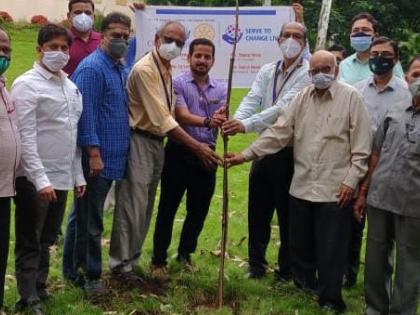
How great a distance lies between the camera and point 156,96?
5.41 m

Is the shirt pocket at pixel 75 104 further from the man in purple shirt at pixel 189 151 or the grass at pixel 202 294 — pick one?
the grass at pixel 202 294

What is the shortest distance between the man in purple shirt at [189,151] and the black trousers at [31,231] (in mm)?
1247

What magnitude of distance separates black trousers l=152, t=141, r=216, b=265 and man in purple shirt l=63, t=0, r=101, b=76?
1257mm

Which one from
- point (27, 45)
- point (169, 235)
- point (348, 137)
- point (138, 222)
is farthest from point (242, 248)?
point (27, 45)

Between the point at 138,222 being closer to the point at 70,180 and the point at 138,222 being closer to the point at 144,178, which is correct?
the point at 144,178

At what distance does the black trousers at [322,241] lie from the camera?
526 cm

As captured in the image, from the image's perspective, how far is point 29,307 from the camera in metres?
4.92

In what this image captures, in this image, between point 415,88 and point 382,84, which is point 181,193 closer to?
point 382,84

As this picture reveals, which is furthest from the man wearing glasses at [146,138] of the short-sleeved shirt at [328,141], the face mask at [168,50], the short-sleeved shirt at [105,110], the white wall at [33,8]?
the white wall at [33,8]

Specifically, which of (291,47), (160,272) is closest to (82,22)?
(291,47)

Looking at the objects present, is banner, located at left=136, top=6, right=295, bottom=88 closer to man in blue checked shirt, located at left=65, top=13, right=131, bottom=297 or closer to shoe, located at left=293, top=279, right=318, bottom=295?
man in blue checked shirt, located at left=65, top=13, right=131, bottom=297

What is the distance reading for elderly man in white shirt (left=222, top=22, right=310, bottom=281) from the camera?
573 centimetres

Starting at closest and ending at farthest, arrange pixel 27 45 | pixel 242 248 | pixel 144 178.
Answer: pixel 144 178
pixel 242 248
pixel 27 45

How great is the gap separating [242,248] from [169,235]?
1.31m
